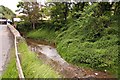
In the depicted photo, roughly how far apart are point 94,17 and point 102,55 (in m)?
2.52

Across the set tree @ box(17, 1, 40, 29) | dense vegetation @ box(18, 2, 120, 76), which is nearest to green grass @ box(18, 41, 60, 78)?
dense vegetation @ box(18, 2, 120, 76)

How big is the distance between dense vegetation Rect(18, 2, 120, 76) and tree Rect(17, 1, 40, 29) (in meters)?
1.42

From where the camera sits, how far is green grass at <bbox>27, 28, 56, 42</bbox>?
14692mm

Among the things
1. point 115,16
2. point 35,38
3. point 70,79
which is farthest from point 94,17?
point 35,38

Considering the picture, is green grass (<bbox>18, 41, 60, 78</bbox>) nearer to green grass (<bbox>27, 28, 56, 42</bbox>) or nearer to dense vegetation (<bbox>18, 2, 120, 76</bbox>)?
dense vegetation (<bbox>18, 2, 120, 76</bbox>)

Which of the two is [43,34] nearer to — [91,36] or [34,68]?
[91,36]

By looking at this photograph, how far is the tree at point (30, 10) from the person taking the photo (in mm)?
15797

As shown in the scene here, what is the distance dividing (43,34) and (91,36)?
5352mm

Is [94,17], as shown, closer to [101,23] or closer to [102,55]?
[101,23]

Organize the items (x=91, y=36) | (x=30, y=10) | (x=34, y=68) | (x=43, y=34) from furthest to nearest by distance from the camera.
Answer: (x=30, y=10)
(x=43, y=34)
(x=91, y=36)
(x=34, y=68)

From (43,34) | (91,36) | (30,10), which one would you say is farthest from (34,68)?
(30,10)

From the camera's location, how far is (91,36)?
1037 cm

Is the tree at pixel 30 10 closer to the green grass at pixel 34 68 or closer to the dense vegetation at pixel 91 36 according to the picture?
the dense vegetation at pixel 91 36

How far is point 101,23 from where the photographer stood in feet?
33.0
